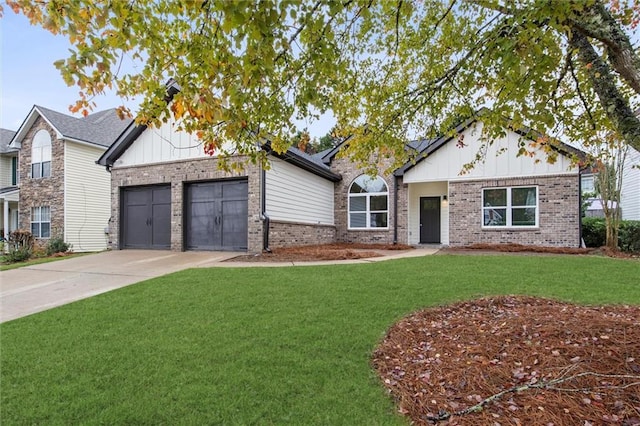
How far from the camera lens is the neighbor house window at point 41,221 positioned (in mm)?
18078

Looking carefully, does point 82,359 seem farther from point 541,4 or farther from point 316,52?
point 541,4

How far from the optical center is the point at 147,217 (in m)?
13.4

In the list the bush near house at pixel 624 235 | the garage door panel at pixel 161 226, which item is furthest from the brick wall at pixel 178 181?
the bush near house at pixel 624 235

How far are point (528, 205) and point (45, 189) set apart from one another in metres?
22.4

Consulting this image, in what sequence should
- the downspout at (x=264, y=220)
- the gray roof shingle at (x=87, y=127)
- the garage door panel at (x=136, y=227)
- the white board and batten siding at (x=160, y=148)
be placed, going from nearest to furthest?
1. the downspout at (x=264, y=220)
2. the white board and batten siding at (x=160, y=148)
3. the garage door panel at (x=136, y=227)
4. the gray roof shingle at (x=87, y=127)

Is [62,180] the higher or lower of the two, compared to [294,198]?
higher

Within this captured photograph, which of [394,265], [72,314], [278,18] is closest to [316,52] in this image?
[278,18]

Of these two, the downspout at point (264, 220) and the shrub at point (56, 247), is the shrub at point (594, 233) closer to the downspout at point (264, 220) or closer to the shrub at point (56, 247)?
the downspout at point (264, 220)

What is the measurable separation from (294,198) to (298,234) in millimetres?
1338

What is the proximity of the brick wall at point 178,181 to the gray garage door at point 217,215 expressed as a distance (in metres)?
0.30

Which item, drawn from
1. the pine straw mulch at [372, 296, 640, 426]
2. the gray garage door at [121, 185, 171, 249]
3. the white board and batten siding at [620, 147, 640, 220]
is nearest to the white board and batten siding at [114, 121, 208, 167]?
the gray garage door at [121, 185, 171, 249]

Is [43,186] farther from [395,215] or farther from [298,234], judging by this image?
[395,215]

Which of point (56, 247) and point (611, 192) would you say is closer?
point (611, 192)

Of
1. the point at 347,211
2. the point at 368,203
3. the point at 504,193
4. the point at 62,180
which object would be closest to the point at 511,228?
the point at 504,193
